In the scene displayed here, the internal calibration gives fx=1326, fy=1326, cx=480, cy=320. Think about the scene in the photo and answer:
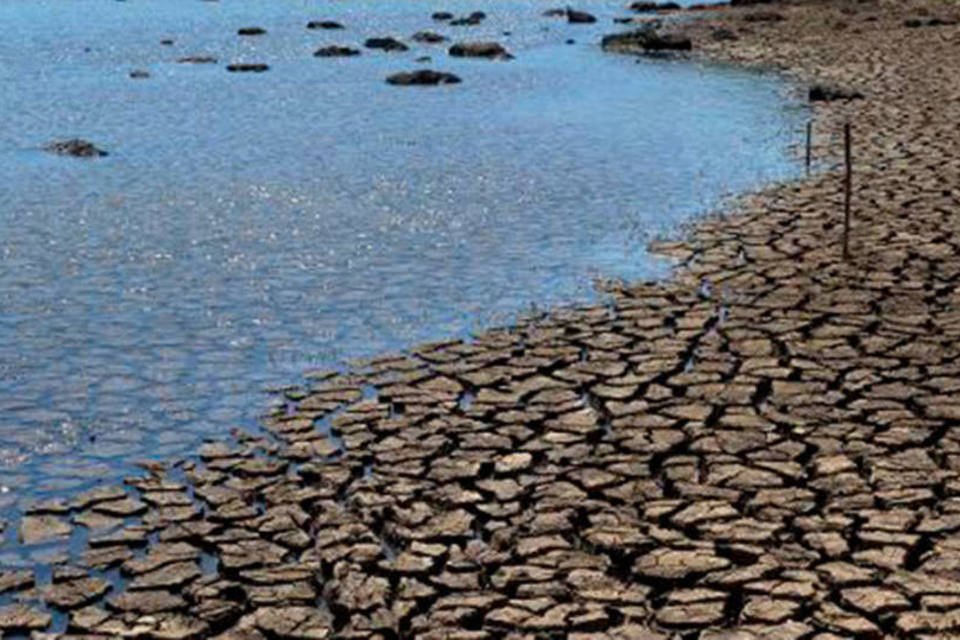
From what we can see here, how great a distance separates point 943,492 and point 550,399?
139 inches

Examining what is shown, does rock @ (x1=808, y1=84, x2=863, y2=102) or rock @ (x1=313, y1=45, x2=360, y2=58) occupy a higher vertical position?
rock @ (x1=313, y1=45, x2=360, y2=58)

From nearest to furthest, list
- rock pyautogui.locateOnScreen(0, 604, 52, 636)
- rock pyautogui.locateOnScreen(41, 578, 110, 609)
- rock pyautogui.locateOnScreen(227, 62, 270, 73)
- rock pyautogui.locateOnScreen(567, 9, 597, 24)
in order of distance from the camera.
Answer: rock pyautogui.locateOnScreen(0, 604, 52, 636) < rock pyautogui.locateOnScreen(41, 578, 110, 609) < rock pyautogui.locateOnScreen(227, 62, 270, 73) < rock pyautogui.locateOnScreen(567, 9, 597, 24)

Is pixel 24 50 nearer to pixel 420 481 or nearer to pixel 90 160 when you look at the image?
pixel 90 160

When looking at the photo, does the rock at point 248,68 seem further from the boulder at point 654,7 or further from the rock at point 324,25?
the boulder at point 654,7

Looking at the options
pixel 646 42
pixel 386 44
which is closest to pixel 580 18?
pixel 386 44

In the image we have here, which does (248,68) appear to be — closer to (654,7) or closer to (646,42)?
(646,42)

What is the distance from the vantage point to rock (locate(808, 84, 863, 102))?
31.7 meters

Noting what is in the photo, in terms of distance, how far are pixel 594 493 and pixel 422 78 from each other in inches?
1352

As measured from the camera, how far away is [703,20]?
214ft

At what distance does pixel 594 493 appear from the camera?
956 centimetres

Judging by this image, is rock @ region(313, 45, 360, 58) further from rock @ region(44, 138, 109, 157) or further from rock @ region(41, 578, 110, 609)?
rock @ region(41, 578, 110, 609)

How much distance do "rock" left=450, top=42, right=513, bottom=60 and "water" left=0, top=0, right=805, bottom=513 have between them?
19.1 ft

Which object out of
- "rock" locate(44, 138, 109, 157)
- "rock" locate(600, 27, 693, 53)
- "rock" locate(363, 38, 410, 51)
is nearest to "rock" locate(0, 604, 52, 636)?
"rock" locate(44, 138, 109, 157)

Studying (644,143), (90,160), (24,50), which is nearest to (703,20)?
(24,50)
